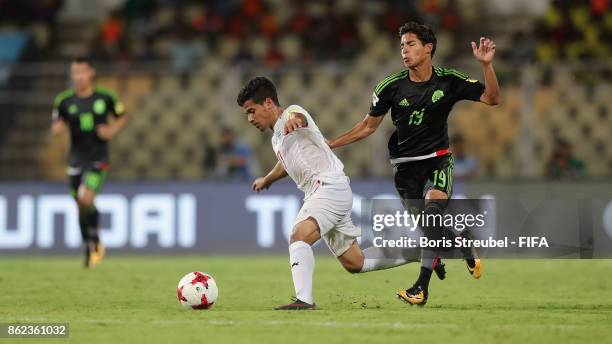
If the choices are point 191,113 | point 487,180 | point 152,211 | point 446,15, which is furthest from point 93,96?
point 446,15

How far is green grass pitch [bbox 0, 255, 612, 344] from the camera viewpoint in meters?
6.97

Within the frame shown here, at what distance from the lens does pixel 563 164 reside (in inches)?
658

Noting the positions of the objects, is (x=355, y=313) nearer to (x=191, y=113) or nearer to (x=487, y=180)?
(x=487, y=180)

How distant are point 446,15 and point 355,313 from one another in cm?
1272

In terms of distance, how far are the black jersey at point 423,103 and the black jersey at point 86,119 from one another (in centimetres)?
569

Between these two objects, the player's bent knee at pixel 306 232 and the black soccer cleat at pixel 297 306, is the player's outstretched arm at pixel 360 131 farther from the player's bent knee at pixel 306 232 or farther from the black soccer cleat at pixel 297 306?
the black soccer cleat at pixel 297 306

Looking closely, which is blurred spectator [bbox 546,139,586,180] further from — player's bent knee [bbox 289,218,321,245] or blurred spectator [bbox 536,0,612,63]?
player's bent knee [bbox 289,218,321,245]

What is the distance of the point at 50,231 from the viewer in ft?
53.6

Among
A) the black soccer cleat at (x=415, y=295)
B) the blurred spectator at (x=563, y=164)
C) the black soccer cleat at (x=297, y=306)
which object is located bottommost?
the black soccer cleat at (x=297, y=306)

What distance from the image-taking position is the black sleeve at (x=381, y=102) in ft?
29.4

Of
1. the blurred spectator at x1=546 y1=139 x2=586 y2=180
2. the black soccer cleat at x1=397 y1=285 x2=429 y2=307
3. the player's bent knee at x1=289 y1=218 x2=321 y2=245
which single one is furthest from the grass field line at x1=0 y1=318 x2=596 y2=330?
the blurred spectator at x1=546 y1=139 x2=586 y2=180

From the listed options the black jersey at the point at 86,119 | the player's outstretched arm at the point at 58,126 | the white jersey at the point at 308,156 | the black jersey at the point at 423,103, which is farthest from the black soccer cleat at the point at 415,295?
the player's outstretched arm at the point at 58,126

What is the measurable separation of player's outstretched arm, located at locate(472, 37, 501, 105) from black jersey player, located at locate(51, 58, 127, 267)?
20.5 ft

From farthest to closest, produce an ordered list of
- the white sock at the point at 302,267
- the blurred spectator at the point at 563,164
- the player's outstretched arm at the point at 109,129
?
the blurred spectator at the point at 563,164 → the player's outstretched arm at the point at 109,129 → the white sock at the point at 302,267
